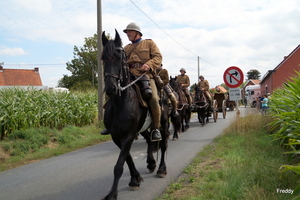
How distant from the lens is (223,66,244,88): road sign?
10.4 meters

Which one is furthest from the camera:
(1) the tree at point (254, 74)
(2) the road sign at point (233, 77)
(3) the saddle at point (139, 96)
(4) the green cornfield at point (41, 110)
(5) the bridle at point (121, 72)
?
(1) the tree at point (254, 74)

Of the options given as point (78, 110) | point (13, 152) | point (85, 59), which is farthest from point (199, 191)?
point (85, 59)

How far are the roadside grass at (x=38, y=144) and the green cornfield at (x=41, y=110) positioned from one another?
0.45 metres

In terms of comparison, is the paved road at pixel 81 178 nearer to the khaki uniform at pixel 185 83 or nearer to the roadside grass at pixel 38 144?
the roadside grass at pixel 38 144

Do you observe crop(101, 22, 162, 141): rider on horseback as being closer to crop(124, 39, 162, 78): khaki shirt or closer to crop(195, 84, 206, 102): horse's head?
crop(124, 39, 162, 78): khaki shirt

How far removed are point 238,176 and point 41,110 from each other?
871cm

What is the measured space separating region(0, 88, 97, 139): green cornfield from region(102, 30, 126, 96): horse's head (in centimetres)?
635

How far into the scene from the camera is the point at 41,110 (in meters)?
11.1

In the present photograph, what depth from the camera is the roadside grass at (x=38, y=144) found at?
7.92 meters

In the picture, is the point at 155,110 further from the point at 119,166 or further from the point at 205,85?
the point at 205,85

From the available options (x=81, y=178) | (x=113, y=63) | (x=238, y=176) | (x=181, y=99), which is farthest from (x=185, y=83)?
(x=113, y=63)

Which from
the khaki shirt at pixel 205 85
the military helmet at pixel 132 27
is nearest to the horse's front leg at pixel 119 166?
the military helmet at pixel 132 27

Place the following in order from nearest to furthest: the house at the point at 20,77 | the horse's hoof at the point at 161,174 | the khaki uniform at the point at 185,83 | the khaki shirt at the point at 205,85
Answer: the horse's hoof at the point at 161,174
the khaki uniform at the point at 185,83
the khaki shirt at the point at 205,85
the house at the point at 20,77

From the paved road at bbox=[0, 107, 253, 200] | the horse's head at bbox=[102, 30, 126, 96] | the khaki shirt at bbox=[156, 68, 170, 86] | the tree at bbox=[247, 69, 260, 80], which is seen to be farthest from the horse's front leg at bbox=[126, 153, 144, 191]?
the tree at bbox=[247, 69, 260, 80]
